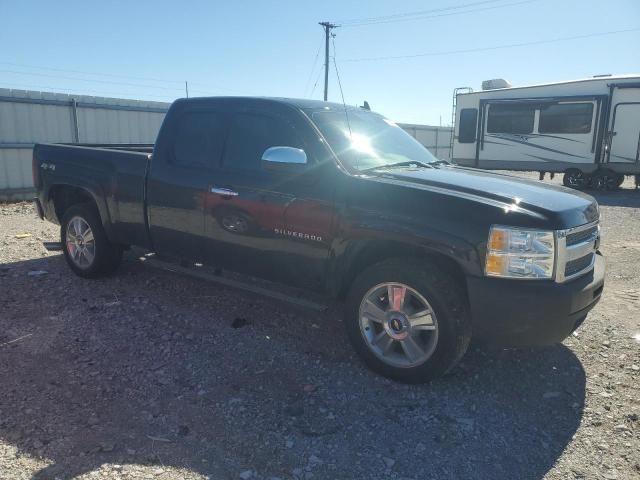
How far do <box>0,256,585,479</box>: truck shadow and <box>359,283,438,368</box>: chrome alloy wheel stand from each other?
225 mm

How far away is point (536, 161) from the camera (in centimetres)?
1638

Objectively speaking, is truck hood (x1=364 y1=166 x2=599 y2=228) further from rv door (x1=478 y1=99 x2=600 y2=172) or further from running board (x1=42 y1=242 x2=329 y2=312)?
rv door (x1=478 y1=99 x2=600 y2=172)

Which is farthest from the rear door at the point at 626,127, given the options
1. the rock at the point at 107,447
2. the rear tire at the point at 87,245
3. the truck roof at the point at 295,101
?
the rock at the point at 107,447

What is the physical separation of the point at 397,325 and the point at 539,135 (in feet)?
48.1

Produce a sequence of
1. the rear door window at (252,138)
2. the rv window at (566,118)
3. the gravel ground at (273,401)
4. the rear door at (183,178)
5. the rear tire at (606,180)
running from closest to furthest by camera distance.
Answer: the gravel ground at (273,401)
the rear door window at (252,138)
the rear door at (183,178)
the rv window at (566,118)
the rear tire at (606,180)

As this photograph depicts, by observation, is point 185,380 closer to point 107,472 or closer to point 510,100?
point 107,472

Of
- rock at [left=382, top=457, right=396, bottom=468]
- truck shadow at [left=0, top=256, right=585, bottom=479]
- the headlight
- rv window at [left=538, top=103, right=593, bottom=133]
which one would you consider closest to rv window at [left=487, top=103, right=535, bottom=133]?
rv window at [left=538, top=103, right=593, bottom=133]

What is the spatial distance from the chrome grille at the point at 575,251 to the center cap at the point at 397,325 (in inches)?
39.8

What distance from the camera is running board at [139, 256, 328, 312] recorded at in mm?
3959

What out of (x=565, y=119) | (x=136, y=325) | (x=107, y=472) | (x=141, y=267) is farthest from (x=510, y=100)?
(x=107, y=472)

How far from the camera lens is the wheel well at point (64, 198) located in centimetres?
572

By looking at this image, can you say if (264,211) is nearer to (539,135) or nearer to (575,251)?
(575,251)

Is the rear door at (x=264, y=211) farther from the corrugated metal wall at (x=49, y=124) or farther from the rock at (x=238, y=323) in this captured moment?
the corrugated metal wall at (x=49, y=124)

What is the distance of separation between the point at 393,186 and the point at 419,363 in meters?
1.23
